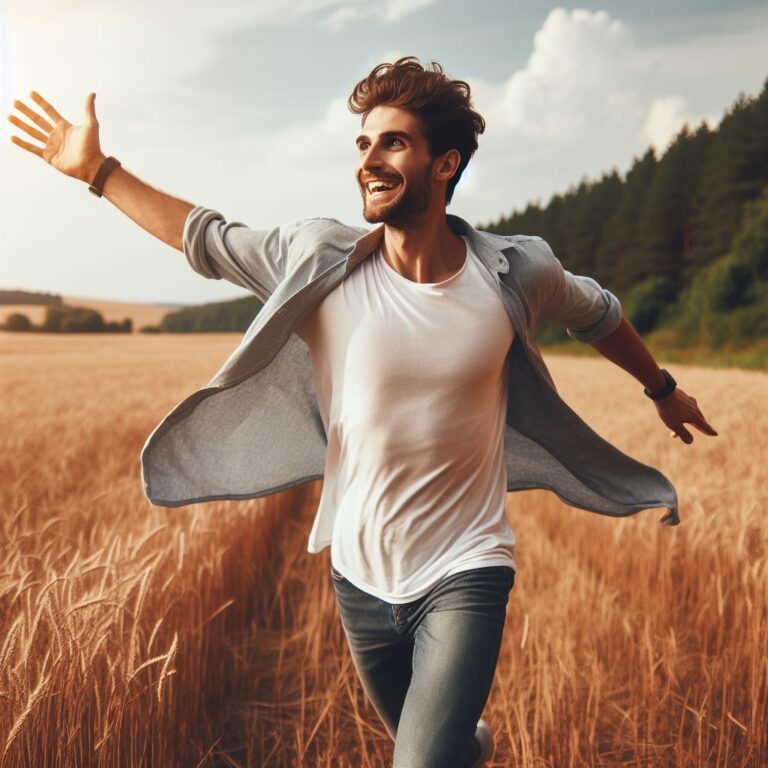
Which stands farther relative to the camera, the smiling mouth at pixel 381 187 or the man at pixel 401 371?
the smiling mouth at pixel 381 187

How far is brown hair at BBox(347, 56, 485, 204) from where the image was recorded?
1950 mm

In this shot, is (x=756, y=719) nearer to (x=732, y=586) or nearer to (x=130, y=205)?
(x=732, y=586)

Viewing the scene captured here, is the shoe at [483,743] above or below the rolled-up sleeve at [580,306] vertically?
below

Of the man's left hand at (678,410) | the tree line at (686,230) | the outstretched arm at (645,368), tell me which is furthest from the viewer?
the tree line at (686,230)

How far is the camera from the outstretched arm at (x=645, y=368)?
2352 millimetres

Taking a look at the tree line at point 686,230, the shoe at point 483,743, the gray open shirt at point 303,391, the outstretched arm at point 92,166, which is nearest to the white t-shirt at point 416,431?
the gray open shirt at point 303,391

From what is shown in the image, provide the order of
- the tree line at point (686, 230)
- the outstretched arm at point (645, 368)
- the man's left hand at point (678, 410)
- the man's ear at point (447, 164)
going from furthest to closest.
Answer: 1. the tree line at point (686, 230)
2. the man's left hand at point (678, 410)
3. the outstretched arm at point (645, 368)
4. the man's ear at point (447, 164)

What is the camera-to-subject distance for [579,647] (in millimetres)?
3465

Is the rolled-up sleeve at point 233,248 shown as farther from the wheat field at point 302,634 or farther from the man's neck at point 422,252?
the wheat field at point 302,634

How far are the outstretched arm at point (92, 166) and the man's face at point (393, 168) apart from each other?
0.43 meters

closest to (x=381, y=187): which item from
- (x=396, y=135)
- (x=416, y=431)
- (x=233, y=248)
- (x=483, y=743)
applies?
(x=396, y=135)

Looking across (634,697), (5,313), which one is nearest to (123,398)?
(634,697)

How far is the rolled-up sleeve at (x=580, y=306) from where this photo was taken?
7.14 feet

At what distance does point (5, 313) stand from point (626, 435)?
70.8 ft
